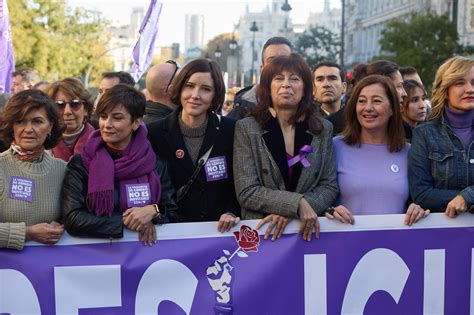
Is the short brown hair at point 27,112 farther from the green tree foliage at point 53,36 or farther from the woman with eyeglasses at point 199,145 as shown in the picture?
the green tree foliage at point 53,36

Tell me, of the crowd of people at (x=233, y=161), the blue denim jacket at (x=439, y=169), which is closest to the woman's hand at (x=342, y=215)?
the crowd of people at (x=233, y=161)

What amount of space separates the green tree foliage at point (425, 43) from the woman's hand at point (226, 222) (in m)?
45.2

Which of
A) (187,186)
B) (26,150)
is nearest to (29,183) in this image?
(26,150)

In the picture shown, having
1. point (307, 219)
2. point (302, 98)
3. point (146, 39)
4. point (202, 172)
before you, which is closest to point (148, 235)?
point (202, 172)

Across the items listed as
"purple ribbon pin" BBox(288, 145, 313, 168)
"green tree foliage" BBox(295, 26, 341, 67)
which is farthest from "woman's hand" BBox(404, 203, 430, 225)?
"green tree foliage" BBox(295, 26, 341, 67)

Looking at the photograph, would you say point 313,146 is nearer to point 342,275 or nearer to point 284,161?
point 284,161

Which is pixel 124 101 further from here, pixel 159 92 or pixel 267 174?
pixel 159 92

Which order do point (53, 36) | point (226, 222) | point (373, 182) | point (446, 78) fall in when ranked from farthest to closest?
point (53, 36) → point (446, 78) → point (373, 182) → point (226, 222)

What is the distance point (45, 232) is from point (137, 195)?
56cm

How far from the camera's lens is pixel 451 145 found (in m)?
5.21

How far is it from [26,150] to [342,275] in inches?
79.6

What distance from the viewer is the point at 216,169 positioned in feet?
17.4

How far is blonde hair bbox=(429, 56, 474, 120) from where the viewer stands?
5355mm

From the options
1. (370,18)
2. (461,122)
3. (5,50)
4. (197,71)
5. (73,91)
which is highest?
(370,18)
